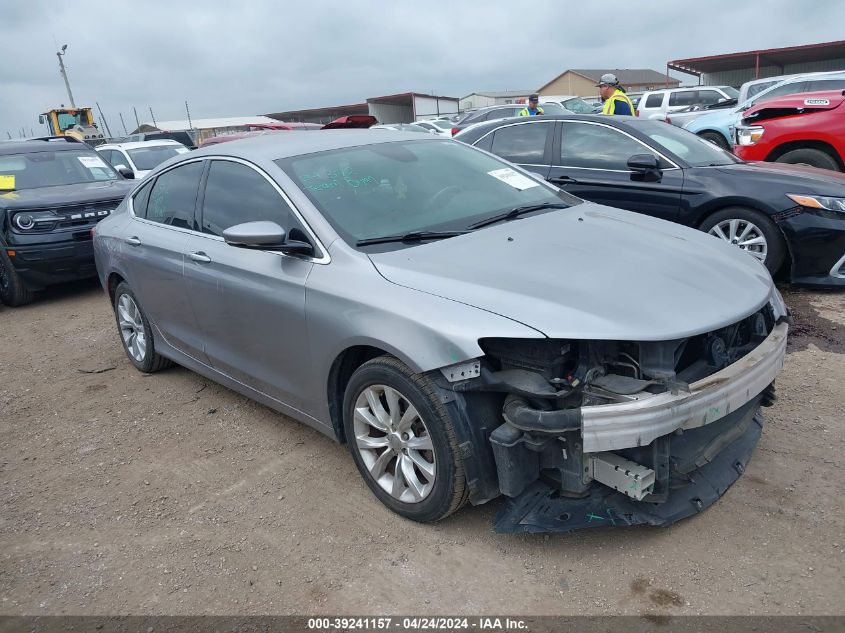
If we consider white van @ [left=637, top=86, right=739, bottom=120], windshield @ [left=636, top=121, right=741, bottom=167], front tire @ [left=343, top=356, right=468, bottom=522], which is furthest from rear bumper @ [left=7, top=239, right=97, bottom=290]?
white van @ [left=637, top=86, right=739, bottom=120]

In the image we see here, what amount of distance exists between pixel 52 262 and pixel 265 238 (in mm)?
5242

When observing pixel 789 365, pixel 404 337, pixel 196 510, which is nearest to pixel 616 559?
pixel 404 337

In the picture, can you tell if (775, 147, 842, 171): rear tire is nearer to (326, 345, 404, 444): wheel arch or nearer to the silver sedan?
the silver sedan

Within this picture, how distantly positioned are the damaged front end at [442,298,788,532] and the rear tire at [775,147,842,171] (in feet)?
19.8

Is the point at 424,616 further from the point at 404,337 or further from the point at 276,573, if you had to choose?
the point at 404,337

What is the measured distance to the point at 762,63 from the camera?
1294 inches

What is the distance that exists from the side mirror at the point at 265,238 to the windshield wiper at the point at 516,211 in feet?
2.77

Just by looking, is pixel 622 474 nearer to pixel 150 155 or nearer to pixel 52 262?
pixel 52 262

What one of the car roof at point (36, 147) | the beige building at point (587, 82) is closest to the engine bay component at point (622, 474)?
the car roof at point (36, 147)

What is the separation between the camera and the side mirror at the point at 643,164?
5.54 metres

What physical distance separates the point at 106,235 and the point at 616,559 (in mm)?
4202

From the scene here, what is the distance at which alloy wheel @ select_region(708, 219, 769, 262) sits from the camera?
535 centimetres

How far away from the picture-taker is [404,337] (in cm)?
264

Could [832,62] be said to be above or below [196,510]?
above
